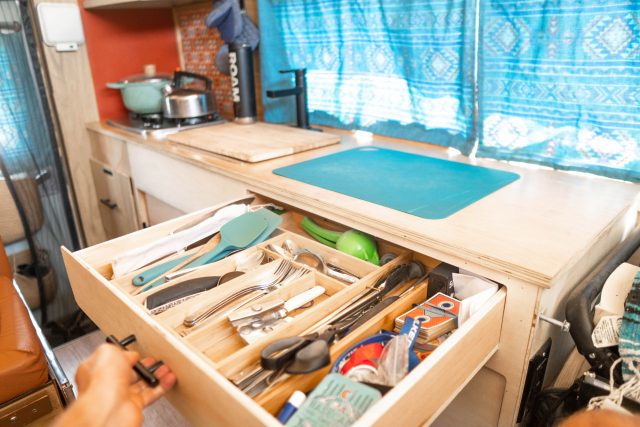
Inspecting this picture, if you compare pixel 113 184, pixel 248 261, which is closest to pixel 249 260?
pixel 248 261

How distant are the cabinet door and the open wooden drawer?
1.01 metres

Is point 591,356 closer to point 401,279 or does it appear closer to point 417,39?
point 401,279

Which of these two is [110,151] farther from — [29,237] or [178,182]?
[178,182]

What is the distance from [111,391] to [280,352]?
22 cm

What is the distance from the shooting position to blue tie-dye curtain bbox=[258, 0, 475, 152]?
4.37 ft

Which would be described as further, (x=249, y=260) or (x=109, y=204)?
(x=109, y=204)

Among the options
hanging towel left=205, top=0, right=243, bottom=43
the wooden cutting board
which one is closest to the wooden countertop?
the wooden cutting board

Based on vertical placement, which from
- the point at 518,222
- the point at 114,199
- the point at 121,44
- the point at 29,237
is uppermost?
the point at 121,44

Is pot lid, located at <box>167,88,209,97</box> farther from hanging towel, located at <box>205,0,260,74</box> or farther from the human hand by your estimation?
the human hand

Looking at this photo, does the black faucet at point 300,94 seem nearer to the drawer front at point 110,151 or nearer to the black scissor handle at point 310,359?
the drawer front at point 110,151

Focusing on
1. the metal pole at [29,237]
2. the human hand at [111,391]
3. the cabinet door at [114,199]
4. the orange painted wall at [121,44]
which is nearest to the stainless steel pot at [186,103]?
the cabinet door at [114,199]

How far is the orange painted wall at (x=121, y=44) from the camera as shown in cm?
212

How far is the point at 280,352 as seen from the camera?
2.19ft

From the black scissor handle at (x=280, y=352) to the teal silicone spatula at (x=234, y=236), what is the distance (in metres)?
0.37
